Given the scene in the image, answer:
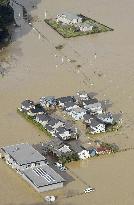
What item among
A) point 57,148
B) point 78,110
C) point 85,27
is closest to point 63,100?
point 78,110

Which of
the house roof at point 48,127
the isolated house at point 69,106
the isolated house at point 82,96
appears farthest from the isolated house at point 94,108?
the house roof at point 48,127

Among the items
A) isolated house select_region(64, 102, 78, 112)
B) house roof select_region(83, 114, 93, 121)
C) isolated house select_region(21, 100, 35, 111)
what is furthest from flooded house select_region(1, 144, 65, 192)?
isolated house select_region(64, 102, 78, 112)

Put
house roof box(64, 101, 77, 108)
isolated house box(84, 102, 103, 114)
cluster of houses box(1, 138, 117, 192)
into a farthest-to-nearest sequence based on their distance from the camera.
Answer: house roof box(64, 101, 77, 108)
isolated house box(84, 102, 103, 114)
cluster of houses box(1, 138, 117, 192)

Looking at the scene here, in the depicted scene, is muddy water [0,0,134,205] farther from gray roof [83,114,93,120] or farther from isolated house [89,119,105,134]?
gray roof [83,114,93,120]

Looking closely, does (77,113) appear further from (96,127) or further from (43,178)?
(43,178)

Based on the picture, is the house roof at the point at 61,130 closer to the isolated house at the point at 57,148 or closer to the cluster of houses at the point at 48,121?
the cluster of houses at the point at 48,121

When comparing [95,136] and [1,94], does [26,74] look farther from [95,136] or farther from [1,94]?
[95,136]
